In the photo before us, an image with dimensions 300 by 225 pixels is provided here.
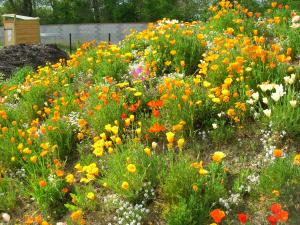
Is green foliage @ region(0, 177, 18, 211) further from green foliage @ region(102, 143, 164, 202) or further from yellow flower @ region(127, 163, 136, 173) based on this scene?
yellow flower @ region(127, 163, 136, 173)

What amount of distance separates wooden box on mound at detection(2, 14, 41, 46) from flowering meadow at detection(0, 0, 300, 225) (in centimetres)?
1289

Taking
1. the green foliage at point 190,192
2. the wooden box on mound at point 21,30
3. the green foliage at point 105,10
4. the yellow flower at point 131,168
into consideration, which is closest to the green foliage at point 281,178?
the green foliage at point 190,192

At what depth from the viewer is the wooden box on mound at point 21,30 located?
1819 cm

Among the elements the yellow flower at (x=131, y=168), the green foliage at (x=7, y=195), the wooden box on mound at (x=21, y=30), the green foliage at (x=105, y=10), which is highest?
the green foliage at (x=105, y=10)

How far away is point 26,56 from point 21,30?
678 cm

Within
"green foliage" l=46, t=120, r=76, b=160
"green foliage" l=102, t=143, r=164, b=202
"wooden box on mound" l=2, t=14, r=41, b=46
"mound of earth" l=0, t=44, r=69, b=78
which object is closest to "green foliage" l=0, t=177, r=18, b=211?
"green foliage" l=46, t=120, r=76, b=160

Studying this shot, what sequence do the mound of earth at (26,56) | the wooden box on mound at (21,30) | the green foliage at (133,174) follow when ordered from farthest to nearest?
1. the wooden box on mound at (21,30)
2. the mound of earth at (26,56)
3. the green foliage at (133,174)

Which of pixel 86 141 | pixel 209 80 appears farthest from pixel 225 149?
pixel 86 141

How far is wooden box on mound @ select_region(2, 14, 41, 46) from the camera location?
18.2 meters

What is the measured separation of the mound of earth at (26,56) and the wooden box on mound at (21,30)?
211 inches

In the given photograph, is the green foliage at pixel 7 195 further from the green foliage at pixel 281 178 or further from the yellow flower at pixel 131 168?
the green foliage at pixel 281 178

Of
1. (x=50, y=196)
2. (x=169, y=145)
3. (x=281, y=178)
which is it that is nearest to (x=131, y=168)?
(x=169, y=145)

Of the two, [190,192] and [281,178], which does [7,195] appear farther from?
[281,178]

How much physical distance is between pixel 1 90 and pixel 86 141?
2859 mm
